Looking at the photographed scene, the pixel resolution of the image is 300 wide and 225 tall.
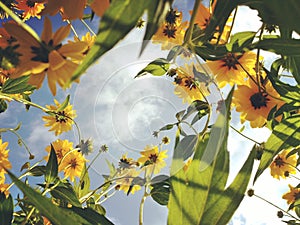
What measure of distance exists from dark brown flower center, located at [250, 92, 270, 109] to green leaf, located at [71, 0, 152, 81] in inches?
23.5

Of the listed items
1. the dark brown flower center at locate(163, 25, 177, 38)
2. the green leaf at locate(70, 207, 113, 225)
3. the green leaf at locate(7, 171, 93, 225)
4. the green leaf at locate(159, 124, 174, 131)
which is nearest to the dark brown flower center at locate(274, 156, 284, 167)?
the dark brown flower center at locate(163, 25, 177, 38)

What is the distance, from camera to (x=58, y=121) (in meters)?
1.28

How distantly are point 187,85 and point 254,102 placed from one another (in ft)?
0.55

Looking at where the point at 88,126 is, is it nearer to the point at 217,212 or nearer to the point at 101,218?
the point at 101,218

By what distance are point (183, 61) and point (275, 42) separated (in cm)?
15

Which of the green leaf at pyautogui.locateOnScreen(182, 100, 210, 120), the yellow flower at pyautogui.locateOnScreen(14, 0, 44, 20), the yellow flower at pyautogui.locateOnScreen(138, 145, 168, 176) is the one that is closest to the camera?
the green leaf at pyautogui.locateOnScreen(182, 100, 210, 120)

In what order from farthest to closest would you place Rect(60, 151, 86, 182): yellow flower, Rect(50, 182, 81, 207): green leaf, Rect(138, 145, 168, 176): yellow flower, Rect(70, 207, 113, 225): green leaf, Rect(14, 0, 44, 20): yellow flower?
Rect(60, 151, 86, 182): yellow flower → Rect(14, 0, 44, 20): yellow flower → Rect(50, 182, 81, 207): green leaf → Rect(138, 145, 168, 176): yellow flower → Rect(70, 207, 113, 225): green leaf

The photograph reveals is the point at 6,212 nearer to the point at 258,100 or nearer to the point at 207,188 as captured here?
the point at 207,188

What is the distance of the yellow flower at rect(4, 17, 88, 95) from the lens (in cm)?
23

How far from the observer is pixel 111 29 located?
191 mm

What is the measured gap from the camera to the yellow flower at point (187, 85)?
0.54 meters

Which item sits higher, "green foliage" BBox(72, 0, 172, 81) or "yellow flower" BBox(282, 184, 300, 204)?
"green foliage" BBox(72, 0, 172, 81)

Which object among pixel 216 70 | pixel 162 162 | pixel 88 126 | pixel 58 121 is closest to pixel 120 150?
pixel 88 126

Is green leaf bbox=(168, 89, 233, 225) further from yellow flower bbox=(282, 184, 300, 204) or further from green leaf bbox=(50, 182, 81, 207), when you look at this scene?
yellow flower bbox=(282, 184, 300, 204)
